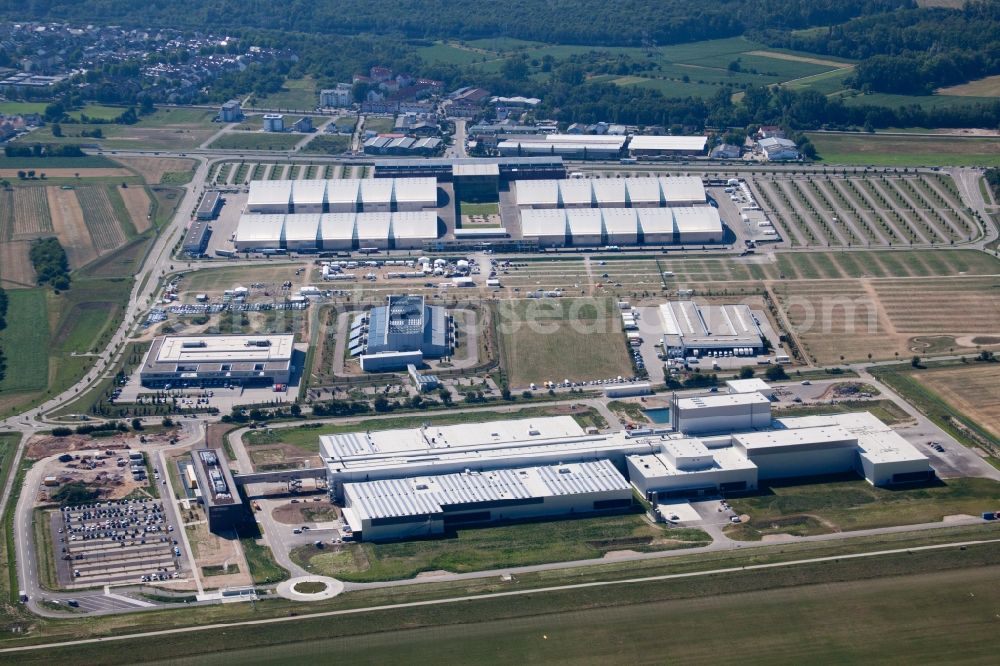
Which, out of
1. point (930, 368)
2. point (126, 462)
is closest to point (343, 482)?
point (126, 462)

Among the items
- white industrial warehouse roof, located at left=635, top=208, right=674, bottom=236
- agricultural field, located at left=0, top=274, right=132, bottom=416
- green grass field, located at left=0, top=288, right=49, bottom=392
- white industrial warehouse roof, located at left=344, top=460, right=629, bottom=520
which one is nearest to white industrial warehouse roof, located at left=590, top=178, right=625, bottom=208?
white industrial warehouse roof, located at left=635, top=208, right=674, bottom=236

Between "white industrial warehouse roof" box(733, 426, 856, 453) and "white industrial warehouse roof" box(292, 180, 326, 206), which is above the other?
"white industrial warehouse roof" box(292, 180, 326, 206)

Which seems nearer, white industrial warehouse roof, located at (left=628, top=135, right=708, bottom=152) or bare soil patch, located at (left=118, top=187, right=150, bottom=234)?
bare soil patch, located at (left=118, top=187, right=150, bottom=234)

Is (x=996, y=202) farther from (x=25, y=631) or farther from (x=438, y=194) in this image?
(x=25, y=631)

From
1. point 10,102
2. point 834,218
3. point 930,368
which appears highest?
point 10,102

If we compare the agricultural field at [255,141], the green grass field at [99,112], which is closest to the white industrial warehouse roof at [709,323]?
the agricultural field at [255,141]

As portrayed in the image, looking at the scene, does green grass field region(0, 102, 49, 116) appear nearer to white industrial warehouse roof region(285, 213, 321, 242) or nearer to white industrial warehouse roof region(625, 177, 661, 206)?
white industrial warehouse roof region(285, 213, 321, 242)
